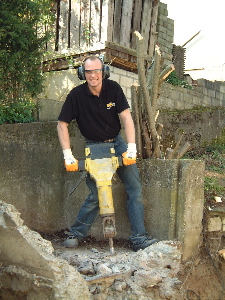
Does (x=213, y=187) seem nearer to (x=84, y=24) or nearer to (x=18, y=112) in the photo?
(x=18, y=112)

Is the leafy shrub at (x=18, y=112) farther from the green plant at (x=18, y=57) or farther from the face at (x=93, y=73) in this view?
the face at (x=93, y=73)

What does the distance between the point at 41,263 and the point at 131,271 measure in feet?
3.00

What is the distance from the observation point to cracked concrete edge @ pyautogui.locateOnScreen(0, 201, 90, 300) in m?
3.22

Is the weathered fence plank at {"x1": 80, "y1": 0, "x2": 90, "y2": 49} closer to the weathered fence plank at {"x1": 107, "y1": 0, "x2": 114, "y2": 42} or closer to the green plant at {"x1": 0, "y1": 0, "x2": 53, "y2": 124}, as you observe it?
the weathered fence plank at {"x1": 107, "y1": 0, "x2": 114, "y2": 42}

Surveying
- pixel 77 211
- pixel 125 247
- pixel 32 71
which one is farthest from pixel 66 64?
pixel 125 247

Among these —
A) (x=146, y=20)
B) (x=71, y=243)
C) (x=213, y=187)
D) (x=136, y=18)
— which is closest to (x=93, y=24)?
(x=136, y=18)

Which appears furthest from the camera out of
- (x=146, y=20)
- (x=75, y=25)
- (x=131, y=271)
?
(x=146, y=20)

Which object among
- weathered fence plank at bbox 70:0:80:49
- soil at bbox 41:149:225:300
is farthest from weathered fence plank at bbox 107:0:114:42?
soil at bbox 41:149:225:300

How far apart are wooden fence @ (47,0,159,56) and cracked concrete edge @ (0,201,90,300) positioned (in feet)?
16.3

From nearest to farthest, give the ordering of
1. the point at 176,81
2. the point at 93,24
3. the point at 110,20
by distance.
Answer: the point at 110,20 < the point at 93,24 < the point at 176,81

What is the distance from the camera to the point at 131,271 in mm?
3783

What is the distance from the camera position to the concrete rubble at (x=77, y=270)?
10.7 ft

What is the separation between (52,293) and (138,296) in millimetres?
886

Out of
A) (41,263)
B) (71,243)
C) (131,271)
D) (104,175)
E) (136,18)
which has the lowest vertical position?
(131,271)
